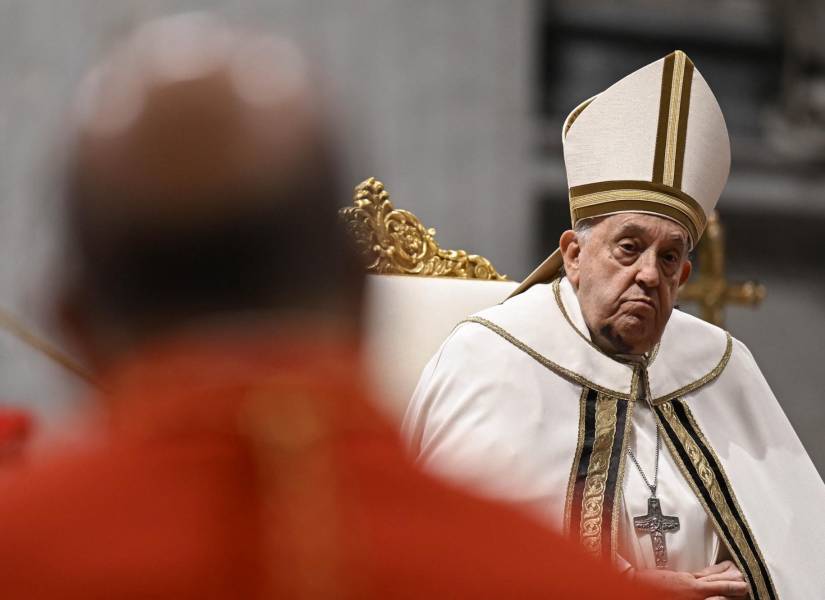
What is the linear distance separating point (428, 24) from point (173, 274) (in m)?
6.07

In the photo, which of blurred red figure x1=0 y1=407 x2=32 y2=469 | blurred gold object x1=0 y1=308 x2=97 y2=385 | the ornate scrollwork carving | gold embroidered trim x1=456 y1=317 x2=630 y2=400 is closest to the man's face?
gold embroidered trim x1=456 y1=317 x2=630 y2=400

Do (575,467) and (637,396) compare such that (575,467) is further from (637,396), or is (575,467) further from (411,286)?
(411,286)

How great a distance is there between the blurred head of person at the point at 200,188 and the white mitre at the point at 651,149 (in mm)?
2391

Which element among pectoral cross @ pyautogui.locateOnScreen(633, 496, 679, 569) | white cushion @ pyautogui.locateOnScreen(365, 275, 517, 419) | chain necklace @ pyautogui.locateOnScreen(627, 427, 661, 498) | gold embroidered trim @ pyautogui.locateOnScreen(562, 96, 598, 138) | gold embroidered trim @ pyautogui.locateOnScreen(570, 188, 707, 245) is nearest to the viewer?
pectoral cross @ pyautogui.locateOnScreen(633, 496, 679, 569)

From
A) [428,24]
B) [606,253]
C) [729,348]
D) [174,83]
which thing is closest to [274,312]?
[174,83]

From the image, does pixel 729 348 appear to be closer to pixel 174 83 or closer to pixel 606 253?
pixel 606 253

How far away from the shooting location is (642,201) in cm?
321

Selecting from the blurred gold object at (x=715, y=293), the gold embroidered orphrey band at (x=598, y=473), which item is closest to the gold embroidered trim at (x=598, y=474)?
the gold embroidered orphrey band at (x=598, y=473)

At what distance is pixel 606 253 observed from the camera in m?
3.18

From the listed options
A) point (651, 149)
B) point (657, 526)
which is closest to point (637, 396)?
point (657, 526)

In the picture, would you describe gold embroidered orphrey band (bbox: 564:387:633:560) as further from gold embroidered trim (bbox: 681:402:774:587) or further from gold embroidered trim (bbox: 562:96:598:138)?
gold embroidered trim (bbox: 562:96:598:138)

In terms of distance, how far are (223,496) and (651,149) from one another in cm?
254

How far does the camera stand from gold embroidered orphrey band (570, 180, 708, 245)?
321cm

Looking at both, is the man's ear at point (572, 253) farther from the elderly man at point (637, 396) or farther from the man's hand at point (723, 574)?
the man's hand at point (723, 574)
